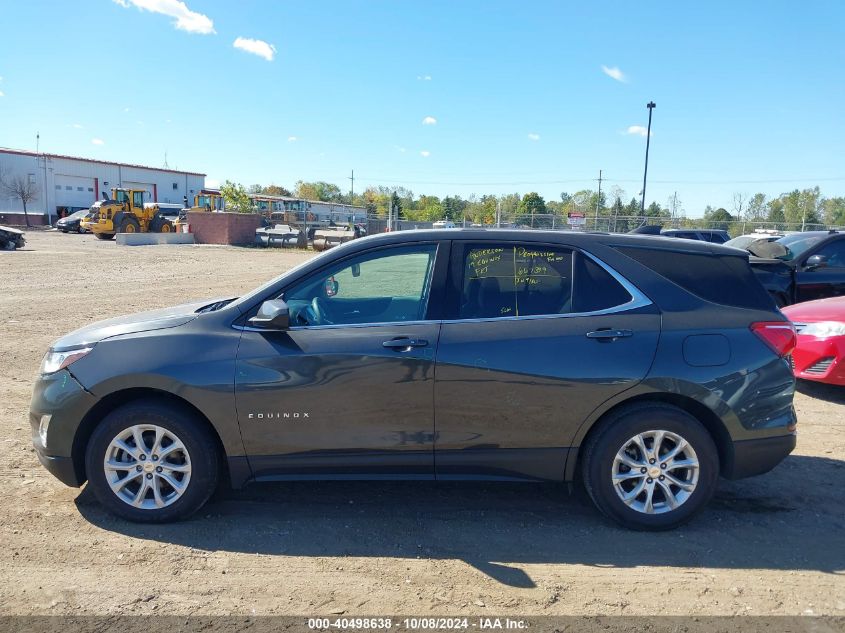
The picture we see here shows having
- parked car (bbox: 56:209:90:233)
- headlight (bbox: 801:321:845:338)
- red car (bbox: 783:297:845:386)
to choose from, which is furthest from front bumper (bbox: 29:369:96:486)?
parked car (bbox: 56:209:90:233)

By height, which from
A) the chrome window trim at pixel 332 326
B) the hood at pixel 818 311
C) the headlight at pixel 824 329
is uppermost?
the chrome window trim at pixel 332 326

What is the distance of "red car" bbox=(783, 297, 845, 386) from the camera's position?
6262 mm

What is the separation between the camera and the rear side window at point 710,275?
12.6 feet

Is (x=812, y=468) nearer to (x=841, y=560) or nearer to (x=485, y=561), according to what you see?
(x=841, y=560)

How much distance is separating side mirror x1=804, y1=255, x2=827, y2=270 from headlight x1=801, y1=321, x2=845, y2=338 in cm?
339

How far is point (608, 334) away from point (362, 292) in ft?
5.16

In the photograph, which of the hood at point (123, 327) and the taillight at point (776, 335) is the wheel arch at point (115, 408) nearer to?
the hood at point (123, 327)

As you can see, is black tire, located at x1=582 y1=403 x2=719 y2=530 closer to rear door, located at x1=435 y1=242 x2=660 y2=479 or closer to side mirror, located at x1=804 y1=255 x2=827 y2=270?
rear door, located at x1=435 y1=242 x2=660 y2=479

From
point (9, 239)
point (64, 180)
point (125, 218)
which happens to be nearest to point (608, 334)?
point (9, 239)

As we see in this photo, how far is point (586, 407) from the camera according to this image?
365cm

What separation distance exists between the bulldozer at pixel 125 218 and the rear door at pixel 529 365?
37.9 m

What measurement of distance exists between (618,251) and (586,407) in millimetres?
1015

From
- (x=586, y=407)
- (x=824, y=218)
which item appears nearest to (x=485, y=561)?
(x=586, y=407)

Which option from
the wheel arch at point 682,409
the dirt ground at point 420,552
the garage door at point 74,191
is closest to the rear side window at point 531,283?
the wheel arch at point 682,409
